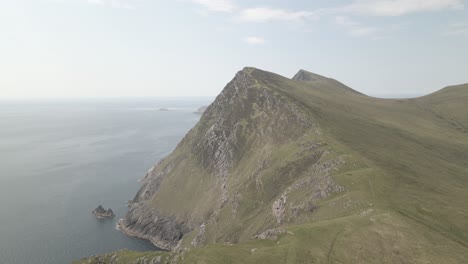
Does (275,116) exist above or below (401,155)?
above

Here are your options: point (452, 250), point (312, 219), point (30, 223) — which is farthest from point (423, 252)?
point (30, 223)

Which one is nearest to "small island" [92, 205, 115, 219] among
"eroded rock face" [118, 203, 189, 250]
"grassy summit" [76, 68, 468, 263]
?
"eroded rock face" [118, 203, 189, 250]

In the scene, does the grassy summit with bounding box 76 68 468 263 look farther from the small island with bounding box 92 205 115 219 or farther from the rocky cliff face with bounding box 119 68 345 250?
the small island with bounding box 92 205 115 219

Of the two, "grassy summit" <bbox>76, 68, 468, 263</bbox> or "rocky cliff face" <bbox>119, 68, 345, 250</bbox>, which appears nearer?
"grassy summit" <bbox>76, 68, 468, 263</bbox>

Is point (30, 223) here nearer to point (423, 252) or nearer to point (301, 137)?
point (301, 137)

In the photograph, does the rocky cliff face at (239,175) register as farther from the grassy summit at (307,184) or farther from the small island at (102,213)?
the small island at (102,213)

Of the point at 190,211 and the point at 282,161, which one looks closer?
the point at 282,161

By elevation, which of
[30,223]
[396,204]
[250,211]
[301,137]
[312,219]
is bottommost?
[30,223]
